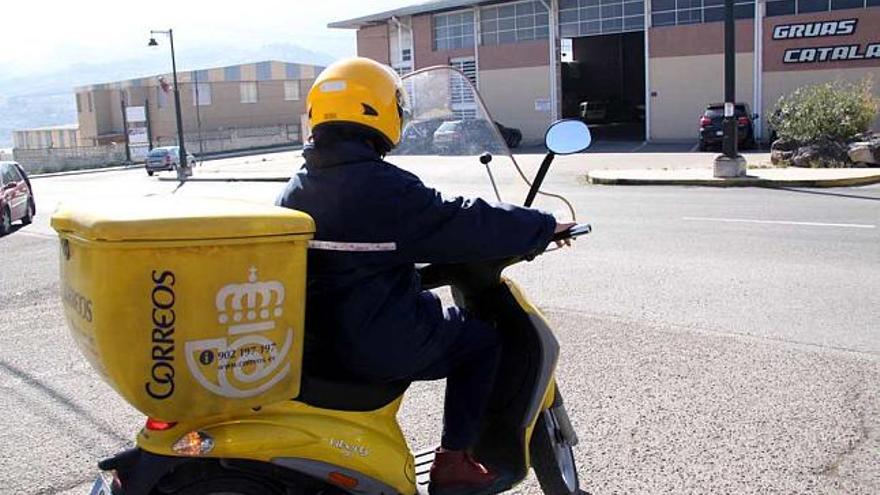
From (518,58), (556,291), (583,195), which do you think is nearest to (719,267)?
(556,291)

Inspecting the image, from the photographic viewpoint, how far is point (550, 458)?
3391 mm

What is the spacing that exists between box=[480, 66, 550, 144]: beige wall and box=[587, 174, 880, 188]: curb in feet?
69.7

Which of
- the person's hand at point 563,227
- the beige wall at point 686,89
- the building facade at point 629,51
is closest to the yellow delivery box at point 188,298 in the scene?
the person's hand at point 563,227

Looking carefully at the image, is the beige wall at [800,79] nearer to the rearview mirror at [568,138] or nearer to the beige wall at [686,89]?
the beige wall at [686,89]

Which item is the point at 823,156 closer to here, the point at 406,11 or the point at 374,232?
the point at 374,232

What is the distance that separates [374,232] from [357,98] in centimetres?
43

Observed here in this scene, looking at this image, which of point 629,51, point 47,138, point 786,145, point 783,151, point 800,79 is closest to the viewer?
point 783,151

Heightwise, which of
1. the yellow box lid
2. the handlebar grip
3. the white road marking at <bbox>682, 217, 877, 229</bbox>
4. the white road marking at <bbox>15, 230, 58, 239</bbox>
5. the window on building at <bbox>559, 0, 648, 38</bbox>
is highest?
the window on building at <bbox>559, 0, 648, 38</bbox>

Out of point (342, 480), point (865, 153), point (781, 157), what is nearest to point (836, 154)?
point (865, 153)

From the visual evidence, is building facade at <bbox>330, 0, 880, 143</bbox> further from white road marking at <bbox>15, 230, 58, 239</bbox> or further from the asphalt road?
white road marking at <bbox>15, 230, 58, 239</bbox>

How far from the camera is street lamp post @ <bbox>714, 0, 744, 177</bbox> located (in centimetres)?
1925

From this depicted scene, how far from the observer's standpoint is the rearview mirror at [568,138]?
3.29 metres

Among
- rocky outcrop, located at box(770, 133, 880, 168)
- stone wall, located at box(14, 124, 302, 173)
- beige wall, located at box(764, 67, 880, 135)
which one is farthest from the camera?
stone wall, located at box(14, 124, 302, 173)

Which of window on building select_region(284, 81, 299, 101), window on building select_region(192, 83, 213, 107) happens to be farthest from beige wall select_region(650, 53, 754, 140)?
window on building select_region(284, 81, 299, 101)
